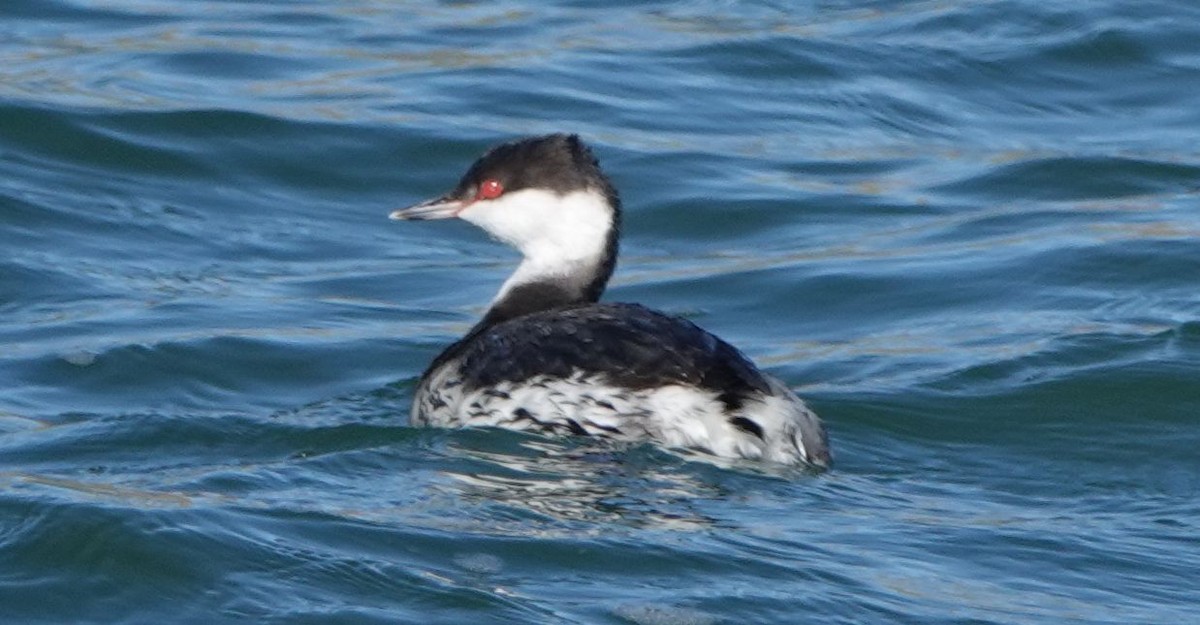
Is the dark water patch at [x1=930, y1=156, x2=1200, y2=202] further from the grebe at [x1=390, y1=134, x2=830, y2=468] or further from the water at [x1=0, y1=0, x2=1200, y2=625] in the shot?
the grebe at [x1=390, y1=134, x2=830, y2=468]

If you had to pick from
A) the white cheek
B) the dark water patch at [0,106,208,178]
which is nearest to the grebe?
the white cheek

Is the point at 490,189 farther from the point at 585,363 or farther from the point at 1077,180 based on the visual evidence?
the point at 1077,180

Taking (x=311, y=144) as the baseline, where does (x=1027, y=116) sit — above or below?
above

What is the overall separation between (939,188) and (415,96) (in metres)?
2.96

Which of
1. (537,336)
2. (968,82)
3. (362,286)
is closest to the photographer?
(537,336)

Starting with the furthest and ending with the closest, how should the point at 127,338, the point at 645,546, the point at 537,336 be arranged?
the point at 127,338 < the point at 537,336 < the point at 645,546

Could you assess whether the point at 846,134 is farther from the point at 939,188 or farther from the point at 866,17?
the point at 866,17

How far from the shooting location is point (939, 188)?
11945mm

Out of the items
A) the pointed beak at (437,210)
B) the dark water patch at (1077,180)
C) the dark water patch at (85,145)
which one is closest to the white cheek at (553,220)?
the pointed beak at (437,210)

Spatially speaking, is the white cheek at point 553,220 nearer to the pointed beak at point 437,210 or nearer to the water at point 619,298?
the pointed beak at point 437,210

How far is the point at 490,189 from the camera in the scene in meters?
8.16

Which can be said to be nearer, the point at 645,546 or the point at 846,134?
the point at 645,546

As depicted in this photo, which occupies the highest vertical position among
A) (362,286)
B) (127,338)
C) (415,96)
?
(415,96)

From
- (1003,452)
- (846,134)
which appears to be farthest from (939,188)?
(1003,452)
